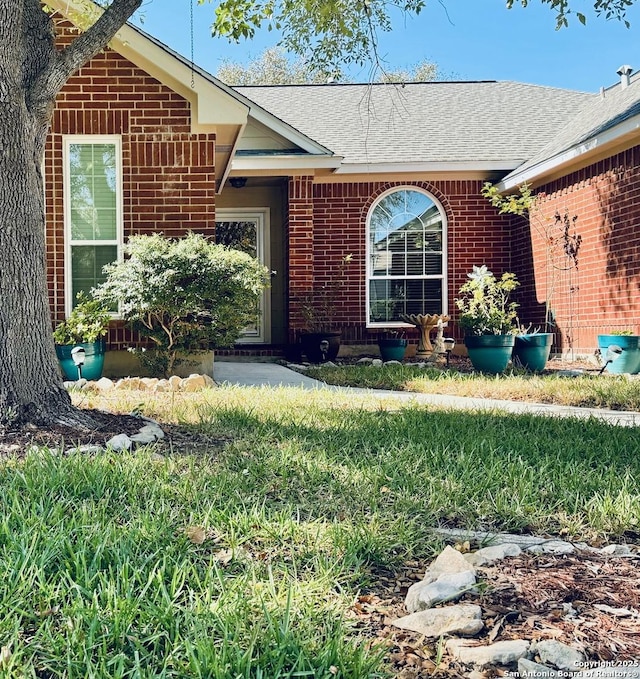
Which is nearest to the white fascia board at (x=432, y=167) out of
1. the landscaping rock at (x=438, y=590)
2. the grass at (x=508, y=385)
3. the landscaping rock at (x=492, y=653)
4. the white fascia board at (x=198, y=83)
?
the white fascia board at (x=198, y=83)

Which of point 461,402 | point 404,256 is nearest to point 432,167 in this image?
point 404,256

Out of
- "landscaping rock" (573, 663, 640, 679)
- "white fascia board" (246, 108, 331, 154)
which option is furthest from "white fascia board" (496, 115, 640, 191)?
"landscaping rock" (573, 663, 640, 679)

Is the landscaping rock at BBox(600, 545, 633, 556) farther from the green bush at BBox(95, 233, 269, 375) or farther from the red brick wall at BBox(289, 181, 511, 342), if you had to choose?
the red brick wall at BBox(289, 181, 511, 342)

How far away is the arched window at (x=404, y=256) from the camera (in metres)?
12.3

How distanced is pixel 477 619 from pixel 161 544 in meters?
1.02

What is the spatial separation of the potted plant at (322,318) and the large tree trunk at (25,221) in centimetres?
681

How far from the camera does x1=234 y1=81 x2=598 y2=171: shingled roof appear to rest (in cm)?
1191

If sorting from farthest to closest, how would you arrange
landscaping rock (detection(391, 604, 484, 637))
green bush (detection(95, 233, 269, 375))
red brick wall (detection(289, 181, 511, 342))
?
1. red brick wall (detection(289, 181, 511, 342))
2. green bush (detection(95, 233, 269, 375))
3. landscaping rock (detection(391, 604, 484, 637))

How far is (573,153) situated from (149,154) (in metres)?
5.59

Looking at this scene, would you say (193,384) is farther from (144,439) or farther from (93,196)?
(144,439)

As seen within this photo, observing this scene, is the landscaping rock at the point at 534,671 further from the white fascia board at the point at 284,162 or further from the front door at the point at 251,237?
the front door at the point at 251,237

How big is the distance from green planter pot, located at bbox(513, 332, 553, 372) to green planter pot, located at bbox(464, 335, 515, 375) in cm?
33

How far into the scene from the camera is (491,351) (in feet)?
27.2

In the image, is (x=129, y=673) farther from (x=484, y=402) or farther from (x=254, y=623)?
(x=484, y=402)
